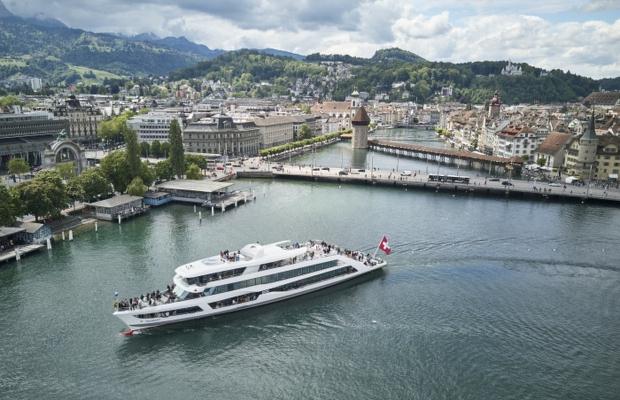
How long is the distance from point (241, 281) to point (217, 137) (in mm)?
72250

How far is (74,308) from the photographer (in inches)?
1281

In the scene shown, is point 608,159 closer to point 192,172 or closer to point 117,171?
point 192,172

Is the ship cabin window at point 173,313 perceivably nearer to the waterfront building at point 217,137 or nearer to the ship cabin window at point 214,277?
the ship cabin window at point 214,277

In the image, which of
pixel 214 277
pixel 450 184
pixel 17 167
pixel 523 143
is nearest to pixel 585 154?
pixel 523 143

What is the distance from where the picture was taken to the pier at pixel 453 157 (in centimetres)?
9619

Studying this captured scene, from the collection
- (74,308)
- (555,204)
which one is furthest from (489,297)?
(555,204)

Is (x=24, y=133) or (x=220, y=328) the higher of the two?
(x=24, y=133)

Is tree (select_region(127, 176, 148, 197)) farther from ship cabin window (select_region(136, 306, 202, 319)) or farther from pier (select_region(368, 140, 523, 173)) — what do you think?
pier (select_region(368, 140, 523, 173))

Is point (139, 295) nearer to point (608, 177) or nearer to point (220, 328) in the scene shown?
point (220, 328)

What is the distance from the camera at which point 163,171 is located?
7025 cm

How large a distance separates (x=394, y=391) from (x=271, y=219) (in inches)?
1329

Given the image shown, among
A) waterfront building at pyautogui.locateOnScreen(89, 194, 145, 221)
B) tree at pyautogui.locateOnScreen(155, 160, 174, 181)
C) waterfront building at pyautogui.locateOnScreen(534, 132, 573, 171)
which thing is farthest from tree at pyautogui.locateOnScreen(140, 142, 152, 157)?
waterfront building at pyautogui.locateOnScreen(534, 132, 573, 171)

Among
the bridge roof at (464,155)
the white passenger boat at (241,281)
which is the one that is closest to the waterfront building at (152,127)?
the bridge roof at (464,155)

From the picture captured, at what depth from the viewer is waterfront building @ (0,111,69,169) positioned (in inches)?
3460
